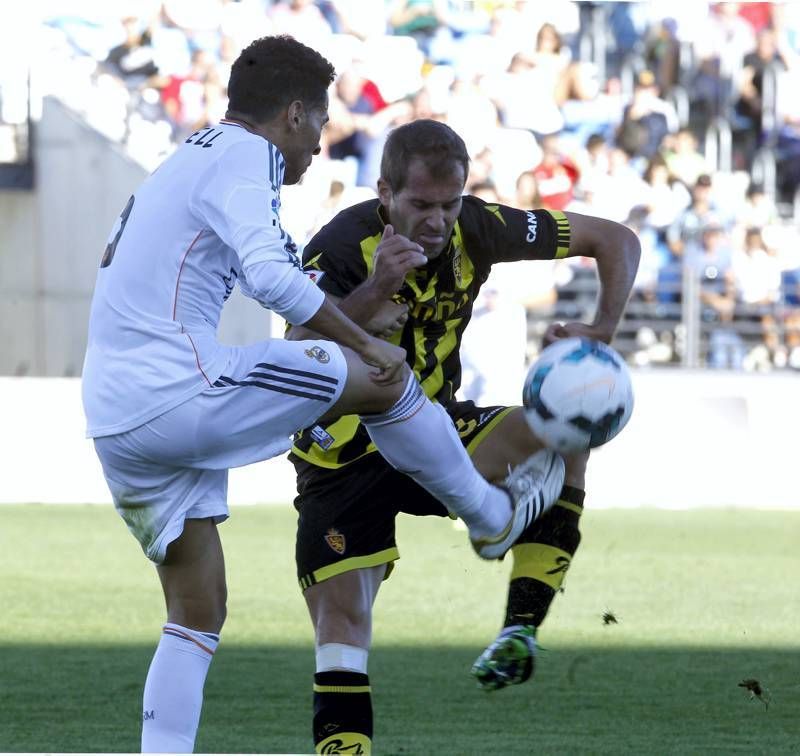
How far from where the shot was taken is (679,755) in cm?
500

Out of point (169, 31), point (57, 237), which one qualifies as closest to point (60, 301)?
point (57, 237)

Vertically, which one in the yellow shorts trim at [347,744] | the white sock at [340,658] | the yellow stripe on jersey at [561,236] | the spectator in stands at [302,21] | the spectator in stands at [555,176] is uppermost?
the spectator in stands at [302,21]

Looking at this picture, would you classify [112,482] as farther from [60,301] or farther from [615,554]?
[60,301]

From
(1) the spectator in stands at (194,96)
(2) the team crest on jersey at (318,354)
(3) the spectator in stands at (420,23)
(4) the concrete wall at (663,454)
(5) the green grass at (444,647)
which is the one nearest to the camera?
(2) the team crest on jersey at (318,354)

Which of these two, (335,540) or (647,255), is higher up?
(647,255)

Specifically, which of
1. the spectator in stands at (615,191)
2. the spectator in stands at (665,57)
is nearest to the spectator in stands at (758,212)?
the spectator in stands at (615,191)

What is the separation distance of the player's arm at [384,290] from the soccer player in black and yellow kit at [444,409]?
0.20m

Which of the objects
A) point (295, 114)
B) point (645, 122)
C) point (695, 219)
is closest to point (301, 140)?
point (295, 114)

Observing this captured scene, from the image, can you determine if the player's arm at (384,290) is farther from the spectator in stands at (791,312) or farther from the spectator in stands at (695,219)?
the spectator in stands at (695,219)

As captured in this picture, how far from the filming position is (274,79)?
4281 mm

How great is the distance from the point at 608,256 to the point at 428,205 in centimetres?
80

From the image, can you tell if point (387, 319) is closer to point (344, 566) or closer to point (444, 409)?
point (444, 409)

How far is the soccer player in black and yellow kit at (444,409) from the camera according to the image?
15.3ft

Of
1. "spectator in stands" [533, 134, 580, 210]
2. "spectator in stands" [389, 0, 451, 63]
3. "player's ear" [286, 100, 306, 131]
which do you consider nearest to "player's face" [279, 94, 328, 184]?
"player's ear" [286, 100, 306, 131]
